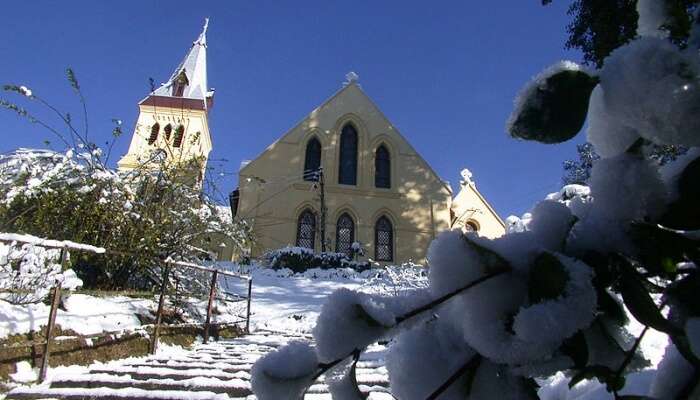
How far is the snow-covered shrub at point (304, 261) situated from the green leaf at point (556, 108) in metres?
13.3

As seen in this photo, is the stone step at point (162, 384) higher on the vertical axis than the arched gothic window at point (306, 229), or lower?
lower

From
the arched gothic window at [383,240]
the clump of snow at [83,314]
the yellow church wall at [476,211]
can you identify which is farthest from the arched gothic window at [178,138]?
the yellow church wall at [476,211]

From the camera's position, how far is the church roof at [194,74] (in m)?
23.9

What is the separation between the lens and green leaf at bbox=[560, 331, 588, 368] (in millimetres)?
355

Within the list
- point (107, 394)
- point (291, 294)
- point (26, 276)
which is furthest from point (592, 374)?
point (291, 294)

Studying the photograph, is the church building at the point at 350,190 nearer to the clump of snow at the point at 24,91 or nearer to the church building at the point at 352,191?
the church building at the point at 352,191

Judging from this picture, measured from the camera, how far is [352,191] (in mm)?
18297

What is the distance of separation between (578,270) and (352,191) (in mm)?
17979

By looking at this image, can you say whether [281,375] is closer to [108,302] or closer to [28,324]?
[28,324]

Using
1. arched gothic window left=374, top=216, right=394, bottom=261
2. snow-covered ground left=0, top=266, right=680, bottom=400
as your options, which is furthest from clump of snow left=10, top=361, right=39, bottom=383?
arched gothic window left=374, top=216, right=394, bottom=261

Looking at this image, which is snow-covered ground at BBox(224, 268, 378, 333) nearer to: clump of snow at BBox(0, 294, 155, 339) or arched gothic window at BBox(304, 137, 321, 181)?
clump of snow at BBox(0, 294, 155, 339)

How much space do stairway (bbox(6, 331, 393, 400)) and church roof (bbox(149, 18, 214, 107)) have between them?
850 inches

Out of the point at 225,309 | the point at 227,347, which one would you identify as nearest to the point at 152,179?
the point at 225,309

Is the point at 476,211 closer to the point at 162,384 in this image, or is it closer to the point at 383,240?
the point at 383,240
